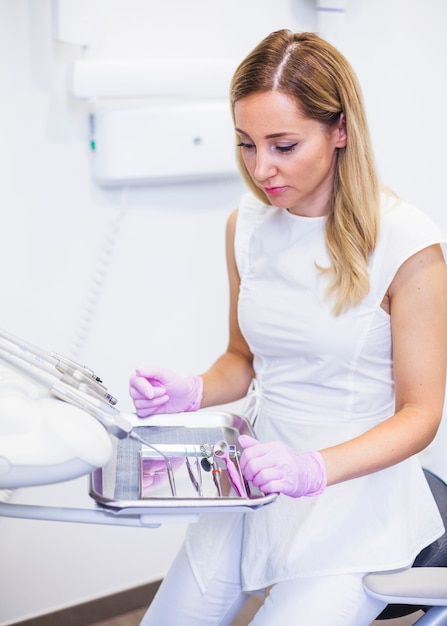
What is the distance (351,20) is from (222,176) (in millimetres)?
448

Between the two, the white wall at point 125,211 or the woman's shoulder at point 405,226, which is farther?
the white wall at point 125,211

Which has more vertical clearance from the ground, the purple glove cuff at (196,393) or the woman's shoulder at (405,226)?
the woman's shoulder at (405,226)

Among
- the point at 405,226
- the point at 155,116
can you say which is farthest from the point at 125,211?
the point at 405,226

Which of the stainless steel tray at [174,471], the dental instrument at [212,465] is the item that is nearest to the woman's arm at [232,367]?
the stainless steel tray at [174,471]

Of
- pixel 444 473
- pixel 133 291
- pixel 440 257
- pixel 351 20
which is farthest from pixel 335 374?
pixel 351 20

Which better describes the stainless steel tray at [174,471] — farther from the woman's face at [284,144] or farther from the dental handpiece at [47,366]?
the woman's face at [284,144]

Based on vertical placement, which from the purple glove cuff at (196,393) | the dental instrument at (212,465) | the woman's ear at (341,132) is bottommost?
the purple glove cuff at (196,393)

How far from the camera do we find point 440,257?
1.27 meters

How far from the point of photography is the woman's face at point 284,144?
1213 millimetres

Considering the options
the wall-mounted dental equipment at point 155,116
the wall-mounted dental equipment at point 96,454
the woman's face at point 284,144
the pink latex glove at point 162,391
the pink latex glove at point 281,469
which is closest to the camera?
the wall-mounted dental equipment at point 96,454

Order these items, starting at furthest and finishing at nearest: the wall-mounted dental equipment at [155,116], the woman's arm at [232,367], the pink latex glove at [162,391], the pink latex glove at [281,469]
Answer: the wall-mounted dental equipment at [155,116]
the woman's arm at [232,367]
the pink latex glove at [162,391]
the pink latex glove at [281,469]

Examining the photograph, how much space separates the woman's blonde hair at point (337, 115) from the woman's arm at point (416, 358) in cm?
7

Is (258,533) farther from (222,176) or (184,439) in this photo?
(222,176)

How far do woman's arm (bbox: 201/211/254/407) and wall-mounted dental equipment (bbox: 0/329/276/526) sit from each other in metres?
0.20
